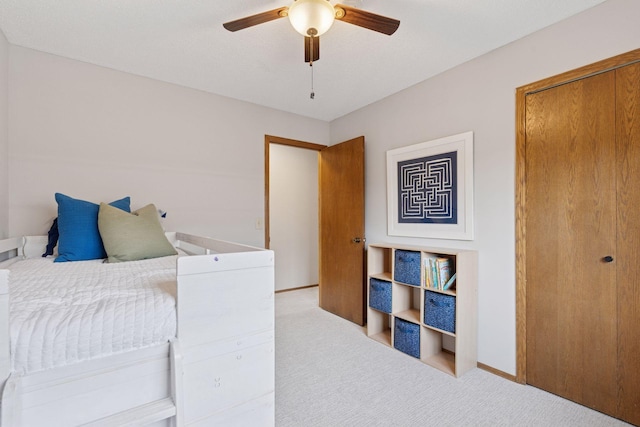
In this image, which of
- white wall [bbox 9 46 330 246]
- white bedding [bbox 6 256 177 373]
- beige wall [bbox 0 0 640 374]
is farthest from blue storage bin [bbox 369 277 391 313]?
white bedding [bbox 6 256 177 373]

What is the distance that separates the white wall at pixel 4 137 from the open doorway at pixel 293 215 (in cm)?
261

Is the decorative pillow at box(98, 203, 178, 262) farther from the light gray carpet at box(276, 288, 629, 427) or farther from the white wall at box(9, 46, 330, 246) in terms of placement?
the light gray carpet at box(276, 288, 629, 427)

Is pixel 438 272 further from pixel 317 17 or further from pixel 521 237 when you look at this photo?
pixel 317 17

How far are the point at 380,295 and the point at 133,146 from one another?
251 cm

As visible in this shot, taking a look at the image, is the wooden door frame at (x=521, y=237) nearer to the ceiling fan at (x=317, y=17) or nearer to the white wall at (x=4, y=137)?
the ceiling fan at (x=317, y=17)

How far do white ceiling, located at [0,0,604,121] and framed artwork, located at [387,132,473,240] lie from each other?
2.12 feet

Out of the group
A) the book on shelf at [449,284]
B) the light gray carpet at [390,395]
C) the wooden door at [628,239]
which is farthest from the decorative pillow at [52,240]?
the wooden door at [628,239]

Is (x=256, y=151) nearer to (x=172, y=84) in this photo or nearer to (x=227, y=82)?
(x=227, y=82)

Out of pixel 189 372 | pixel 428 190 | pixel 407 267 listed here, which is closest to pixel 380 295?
pixel 407 267

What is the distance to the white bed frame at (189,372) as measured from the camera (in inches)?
32.6

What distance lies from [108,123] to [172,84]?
65cm

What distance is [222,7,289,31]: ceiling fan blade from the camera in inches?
55.9

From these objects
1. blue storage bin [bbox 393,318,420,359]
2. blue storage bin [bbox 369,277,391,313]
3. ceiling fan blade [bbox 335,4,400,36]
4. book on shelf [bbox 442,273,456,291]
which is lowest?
blue storage bin [bbox 393,318,420,359]

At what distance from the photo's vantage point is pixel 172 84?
8.55ft
